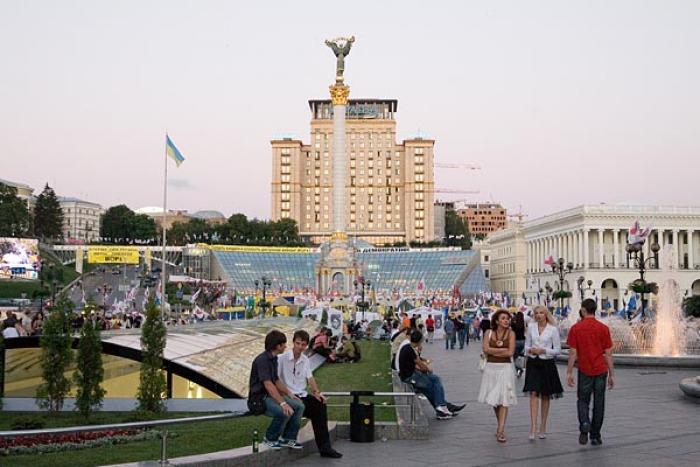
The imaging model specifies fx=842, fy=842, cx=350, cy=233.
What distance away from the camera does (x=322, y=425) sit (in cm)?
979

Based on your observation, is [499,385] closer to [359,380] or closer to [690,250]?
[359,380]

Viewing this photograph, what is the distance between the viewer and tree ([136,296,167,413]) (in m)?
13.9

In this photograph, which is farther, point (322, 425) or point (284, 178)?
point (284, 178)

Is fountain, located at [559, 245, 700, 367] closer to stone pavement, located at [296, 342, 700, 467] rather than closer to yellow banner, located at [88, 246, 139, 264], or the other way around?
stone pavement, located at [296, 342, 700, 467]

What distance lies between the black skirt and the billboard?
78713mm

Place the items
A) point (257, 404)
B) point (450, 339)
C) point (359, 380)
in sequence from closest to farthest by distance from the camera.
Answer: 1. point (257, 404)
2. point (359, 380)
3. point (450, 339)

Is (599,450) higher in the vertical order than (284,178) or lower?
lower

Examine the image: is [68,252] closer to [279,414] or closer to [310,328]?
[310,328]

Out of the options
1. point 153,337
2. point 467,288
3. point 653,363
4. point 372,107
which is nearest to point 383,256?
point 467,288

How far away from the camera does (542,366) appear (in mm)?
11016

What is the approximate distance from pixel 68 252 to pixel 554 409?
11999 cm

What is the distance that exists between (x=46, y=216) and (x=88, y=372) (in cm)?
12567

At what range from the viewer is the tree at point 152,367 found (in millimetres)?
13945

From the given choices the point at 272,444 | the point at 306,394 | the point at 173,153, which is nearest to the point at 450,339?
the point at 173,153
